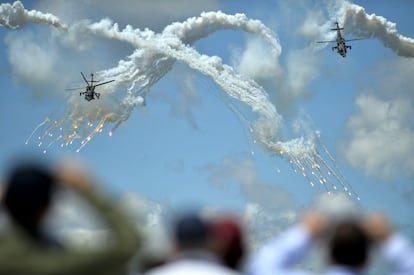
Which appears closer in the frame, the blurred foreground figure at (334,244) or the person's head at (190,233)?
the person's head at (190,233)

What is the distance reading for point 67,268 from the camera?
6355mm

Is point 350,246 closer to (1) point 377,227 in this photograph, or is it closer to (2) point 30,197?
(1) point 377,227

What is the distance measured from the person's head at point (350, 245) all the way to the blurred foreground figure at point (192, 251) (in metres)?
2.04

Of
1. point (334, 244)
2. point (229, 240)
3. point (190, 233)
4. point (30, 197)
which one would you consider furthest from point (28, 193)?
point (334, 244)

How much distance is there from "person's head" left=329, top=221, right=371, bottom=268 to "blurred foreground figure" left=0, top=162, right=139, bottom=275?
309 cm

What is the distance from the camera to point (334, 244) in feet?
28.4

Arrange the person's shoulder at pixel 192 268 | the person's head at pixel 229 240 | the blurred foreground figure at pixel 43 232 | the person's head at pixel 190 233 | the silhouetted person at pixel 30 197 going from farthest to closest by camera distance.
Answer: the person's head at pixel 229 240
the person's head at pixel 190 233
the person's shoulder at pixel 192 268
the silhouetted person at pixel 30 197
the blurred foreground figure at pixel 43 232

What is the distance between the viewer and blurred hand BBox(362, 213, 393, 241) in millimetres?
9139

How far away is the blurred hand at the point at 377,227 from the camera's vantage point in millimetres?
9139

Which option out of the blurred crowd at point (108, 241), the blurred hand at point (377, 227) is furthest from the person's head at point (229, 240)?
the blurred hand at point (377, 227)

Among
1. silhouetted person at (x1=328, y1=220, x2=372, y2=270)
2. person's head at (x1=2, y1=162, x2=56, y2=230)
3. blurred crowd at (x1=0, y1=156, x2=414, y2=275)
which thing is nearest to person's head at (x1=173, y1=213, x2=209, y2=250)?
blurred crowd at (x1=0, y1=156, x2=414, y2=275)

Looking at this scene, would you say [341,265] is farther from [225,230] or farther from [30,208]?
[30,208]

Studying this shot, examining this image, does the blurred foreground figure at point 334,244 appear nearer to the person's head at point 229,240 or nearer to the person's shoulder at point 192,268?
the person's head at point 229,240

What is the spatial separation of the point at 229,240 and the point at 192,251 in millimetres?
1478
